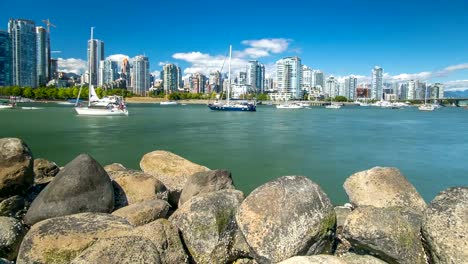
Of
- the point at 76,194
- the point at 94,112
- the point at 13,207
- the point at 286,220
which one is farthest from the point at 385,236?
the point at 94,112

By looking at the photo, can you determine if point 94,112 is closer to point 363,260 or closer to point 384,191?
point 384,191

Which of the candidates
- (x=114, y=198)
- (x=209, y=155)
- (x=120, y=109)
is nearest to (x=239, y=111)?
(x=120, y=109)

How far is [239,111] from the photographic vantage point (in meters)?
121

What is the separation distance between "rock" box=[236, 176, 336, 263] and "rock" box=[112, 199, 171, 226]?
2058 mm

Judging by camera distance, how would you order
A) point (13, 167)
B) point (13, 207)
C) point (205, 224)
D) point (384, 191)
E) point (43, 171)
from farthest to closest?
point (43, 171) → point (13, 167) → point (13, 207) → point (384, 191) → point (205, 224)

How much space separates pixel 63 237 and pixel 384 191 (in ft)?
23.4

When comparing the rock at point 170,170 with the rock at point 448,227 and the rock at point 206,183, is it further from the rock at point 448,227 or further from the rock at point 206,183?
the rock at point 448,227

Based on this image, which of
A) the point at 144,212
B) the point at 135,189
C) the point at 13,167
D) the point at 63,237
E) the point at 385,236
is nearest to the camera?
the point at 63,237

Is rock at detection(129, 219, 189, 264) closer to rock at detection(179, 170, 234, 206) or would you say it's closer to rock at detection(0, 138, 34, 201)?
rock at detection(179, 170, 234, 206)

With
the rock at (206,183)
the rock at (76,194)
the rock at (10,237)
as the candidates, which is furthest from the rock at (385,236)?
the rock at (10,237)

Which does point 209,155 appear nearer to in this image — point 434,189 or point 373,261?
point 434,189

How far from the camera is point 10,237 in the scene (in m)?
7.64

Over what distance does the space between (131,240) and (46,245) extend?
6.44 feet

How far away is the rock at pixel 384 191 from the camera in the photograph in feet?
30.7
